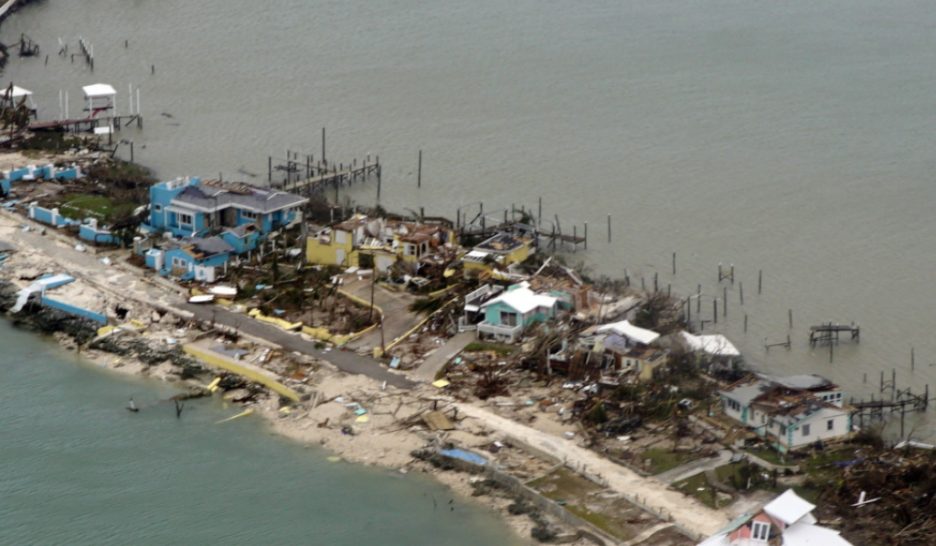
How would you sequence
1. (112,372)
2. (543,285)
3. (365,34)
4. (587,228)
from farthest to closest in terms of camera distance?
(365,34), (587,228), (543,285), (112,372)

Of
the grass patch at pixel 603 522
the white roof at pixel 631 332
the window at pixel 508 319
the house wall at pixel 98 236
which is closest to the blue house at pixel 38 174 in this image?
the house wall at pixel 98 236

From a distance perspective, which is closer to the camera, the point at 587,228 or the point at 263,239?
the point at 263,239

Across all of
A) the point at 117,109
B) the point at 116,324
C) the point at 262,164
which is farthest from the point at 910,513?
the point at 117,109

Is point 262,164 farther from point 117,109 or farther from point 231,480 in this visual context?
point 231,480

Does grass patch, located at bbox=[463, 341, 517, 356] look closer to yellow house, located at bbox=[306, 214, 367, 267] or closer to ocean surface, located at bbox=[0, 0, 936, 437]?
yellow house, located at bbox=[306, 214, 367, 267]

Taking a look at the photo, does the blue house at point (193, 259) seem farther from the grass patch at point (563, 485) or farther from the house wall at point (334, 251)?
the grass patch at point (563, 485)

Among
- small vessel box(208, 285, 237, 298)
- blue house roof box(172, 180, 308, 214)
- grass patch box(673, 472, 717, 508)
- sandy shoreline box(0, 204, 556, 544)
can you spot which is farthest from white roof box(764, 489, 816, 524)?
blue house roof box(172, 180, 308, 214)

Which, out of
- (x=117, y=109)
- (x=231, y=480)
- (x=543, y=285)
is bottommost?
(x=231, y=480)
